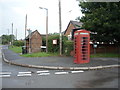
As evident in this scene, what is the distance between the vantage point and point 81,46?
42.8 feet

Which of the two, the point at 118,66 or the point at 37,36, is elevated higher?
the point at 37,36

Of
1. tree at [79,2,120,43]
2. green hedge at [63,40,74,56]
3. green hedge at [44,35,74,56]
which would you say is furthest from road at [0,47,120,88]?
green hedge at [44,35,74,56]

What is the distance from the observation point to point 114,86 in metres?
6.65

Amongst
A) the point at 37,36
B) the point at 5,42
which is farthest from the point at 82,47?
the point at 5,42

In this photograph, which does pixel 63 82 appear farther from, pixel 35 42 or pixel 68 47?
pixel 35 42

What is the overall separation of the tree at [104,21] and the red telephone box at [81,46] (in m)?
4.19

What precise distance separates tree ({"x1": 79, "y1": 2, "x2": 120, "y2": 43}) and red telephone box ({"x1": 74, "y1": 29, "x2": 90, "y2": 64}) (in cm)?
419

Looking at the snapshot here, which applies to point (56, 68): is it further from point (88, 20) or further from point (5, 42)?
point (5, 42)

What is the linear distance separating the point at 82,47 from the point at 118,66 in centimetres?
295

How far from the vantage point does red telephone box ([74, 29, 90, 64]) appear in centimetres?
1294

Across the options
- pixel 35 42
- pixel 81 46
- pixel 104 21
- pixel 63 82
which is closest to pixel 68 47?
pixel 104 21

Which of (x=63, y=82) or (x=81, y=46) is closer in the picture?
(x=63, y=82)

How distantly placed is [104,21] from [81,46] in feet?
17.4

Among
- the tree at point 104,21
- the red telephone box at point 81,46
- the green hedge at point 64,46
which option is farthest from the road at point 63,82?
the green hedge at point 64,46
